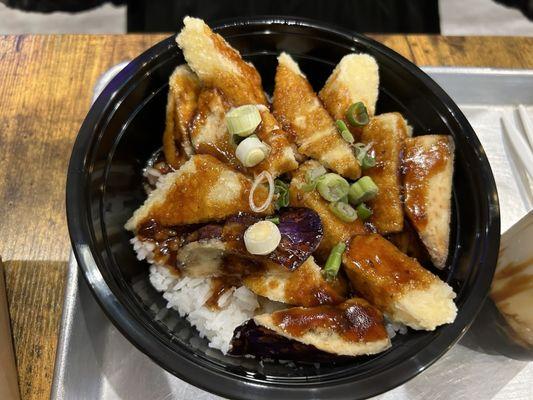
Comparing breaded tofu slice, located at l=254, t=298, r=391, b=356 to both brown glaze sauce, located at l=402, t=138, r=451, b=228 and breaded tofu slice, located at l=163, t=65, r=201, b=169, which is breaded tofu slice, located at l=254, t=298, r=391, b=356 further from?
breaded tofu slice, located at l=163, t=65, r=201, b=169

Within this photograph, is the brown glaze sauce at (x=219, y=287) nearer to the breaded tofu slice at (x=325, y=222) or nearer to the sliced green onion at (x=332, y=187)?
the breaded tofu slice at (x=325, y=222)

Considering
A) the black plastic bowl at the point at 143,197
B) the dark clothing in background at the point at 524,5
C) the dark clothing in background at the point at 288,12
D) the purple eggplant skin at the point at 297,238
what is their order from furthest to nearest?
the dark clothing in background at the point at 524,5 < the dark clothing in background at the point at 288,12 < the purple eggplant skin at the point at 297,238 < the black plastic bowl at the point at 143,197

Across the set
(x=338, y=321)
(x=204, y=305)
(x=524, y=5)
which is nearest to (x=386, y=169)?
(x=338, y=321)

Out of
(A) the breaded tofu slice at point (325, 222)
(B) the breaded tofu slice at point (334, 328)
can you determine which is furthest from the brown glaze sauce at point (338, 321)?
(A) the breaded tofu slice at point (325, 222)

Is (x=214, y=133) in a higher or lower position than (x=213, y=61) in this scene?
lower

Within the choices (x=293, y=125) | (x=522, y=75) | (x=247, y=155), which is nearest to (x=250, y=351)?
(x=247, y=155)

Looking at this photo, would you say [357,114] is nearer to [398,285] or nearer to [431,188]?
[431,188]

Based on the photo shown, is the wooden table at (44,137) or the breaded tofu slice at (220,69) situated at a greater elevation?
the breaded tofu slice at (220,69)

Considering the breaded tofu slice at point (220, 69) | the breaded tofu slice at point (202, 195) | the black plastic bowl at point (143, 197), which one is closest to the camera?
the black plastic bowl at point (143, 197)
